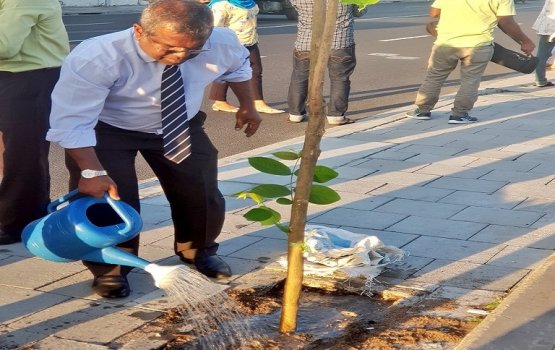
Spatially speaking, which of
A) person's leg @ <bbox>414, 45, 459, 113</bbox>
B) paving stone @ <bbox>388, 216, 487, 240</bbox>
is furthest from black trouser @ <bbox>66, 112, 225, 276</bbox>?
person's leg @ <bbox>414, 45, 459, 113</bbox>

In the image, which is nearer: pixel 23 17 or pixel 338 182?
pixel 23 17

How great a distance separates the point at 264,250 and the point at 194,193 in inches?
25.9

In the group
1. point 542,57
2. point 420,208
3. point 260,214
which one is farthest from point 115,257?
point 542,57

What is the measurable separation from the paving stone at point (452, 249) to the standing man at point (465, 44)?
4231mm

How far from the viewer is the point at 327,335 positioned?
4137mm

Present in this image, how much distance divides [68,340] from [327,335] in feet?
3.50

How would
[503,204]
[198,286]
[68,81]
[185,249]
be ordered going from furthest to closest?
[503,204] < [185,249] < [68,81] < [198,286]

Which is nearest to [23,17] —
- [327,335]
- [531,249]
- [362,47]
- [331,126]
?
[327,335]

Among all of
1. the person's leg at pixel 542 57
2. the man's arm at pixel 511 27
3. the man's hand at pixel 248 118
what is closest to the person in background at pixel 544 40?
the person's leg at pixel 542 57

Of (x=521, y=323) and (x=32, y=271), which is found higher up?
(x=521, y=323)

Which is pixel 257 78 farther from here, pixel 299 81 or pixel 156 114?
pixel 156 114

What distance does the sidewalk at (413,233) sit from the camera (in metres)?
4.12

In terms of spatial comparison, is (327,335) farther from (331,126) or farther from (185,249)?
(331,126)

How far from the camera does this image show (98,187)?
421 centimetres
